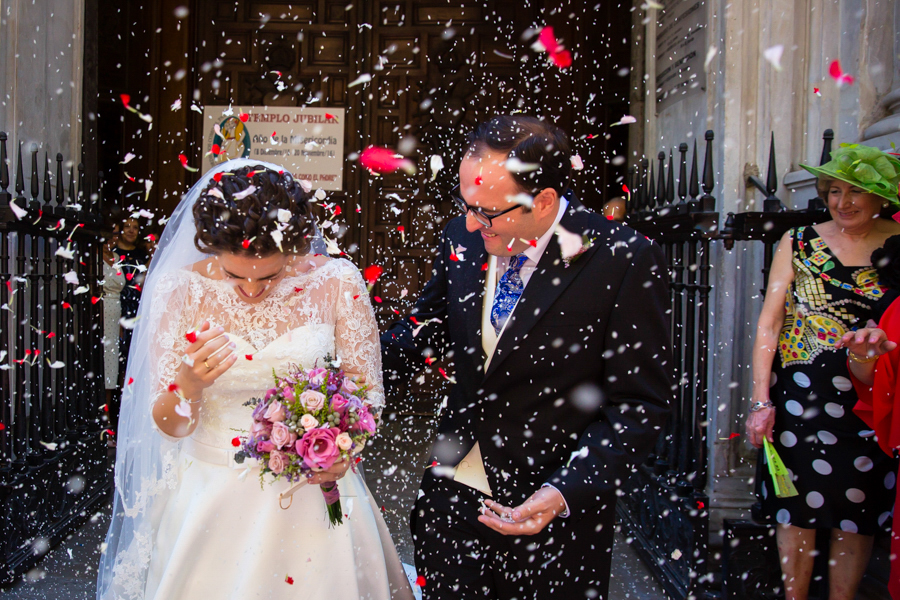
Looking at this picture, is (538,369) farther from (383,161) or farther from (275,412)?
(383,161)

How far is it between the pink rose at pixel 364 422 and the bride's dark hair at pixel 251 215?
24.4 inches

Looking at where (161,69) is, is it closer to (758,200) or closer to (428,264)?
(428,264)

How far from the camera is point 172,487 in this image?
2.35 metres

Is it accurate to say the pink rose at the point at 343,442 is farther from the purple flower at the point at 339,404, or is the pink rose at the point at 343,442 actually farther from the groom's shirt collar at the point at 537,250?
the groom's shirt collar at the point at 537,250

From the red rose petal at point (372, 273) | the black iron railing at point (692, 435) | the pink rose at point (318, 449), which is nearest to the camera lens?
the pink rose at point (318, 449)

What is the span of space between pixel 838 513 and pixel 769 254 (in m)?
1.34

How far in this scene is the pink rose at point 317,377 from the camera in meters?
2.02

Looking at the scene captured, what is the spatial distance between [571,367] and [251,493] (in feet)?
3.67

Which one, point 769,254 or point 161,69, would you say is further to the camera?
point 161,69

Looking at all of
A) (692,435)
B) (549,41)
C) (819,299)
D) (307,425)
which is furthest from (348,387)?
(549,41)

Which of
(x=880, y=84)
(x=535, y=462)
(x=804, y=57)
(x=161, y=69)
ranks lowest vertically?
(x=535, y=462)

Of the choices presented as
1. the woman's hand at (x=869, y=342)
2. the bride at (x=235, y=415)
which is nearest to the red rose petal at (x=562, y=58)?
the woman's hand at (x=869, y=342)

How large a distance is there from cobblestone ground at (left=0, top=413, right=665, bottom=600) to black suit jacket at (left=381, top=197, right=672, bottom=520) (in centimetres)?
208

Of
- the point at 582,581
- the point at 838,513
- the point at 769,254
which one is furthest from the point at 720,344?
the point at 582,581
